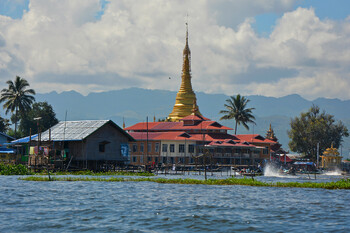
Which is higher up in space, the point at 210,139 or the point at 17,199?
the point at 210,139

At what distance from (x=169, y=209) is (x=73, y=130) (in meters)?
45.0

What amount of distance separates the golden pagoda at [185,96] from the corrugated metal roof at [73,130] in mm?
51257

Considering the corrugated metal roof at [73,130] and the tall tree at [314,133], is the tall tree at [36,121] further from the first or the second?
the tall tree at [314,133]

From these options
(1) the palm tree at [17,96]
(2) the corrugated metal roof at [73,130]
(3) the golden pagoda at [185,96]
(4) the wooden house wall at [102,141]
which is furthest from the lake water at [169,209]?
(3) the golden pagoda at [185,96]

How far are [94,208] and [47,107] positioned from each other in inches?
3320

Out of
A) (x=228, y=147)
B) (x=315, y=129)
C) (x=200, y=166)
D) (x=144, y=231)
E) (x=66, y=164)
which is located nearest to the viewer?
(x=144, y=231)

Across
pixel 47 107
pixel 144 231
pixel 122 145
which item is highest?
pixel 47 107

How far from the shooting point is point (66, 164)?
74.0 metres

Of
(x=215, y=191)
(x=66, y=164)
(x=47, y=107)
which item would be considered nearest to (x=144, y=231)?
(x=215, y=191)

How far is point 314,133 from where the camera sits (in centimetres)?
12394

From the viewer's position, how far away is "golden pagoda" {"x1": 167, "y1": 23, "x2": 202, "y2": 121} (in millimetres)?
128500

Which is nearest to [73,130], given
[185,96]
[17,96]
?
[17,96]

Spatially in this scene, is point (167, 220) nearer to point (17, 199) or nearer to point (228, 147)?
point (17, 199)

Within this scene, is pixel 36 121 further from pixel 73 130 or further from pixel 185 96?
pixel 73 130
